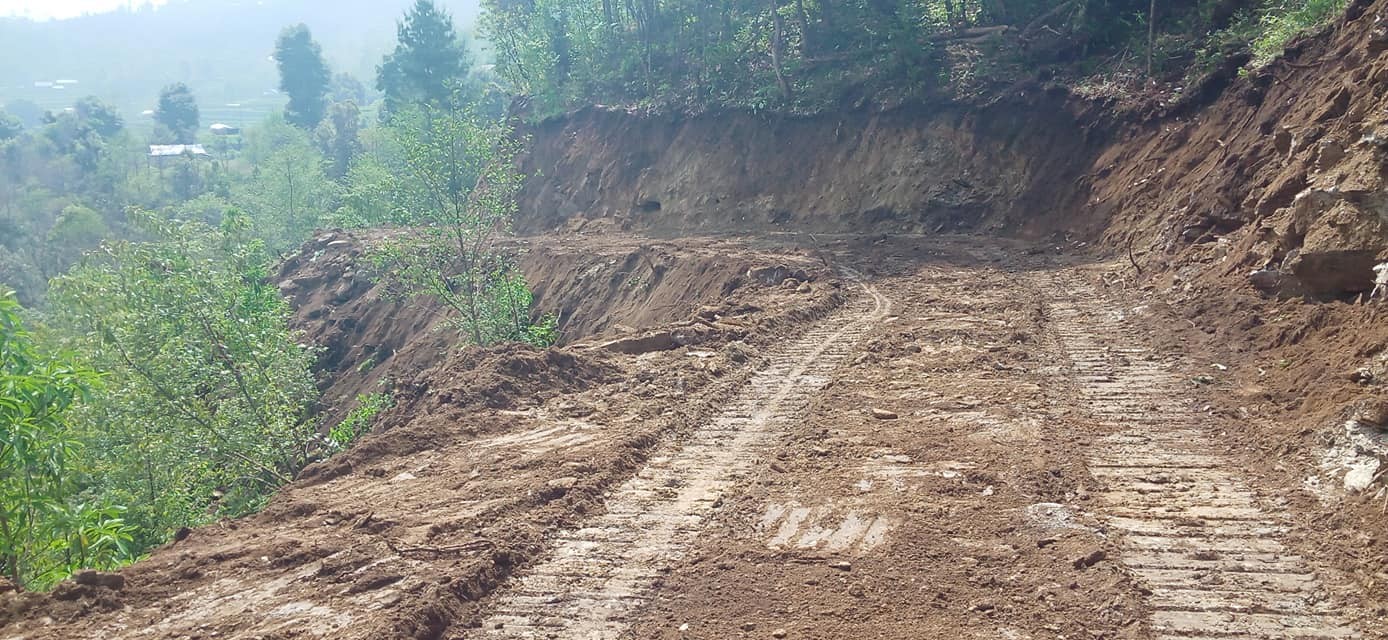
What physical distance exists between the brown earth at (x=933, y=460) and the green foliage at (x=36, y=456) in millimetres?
1206

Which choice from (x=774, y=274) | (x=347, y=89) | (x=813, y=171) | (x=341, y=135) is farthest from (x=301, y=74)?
(x=774, y=274)

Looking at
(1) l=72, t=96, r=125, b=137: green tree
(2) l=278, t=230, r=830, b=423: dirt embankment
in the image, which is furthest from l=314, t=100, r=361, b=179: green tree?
(2) l=278, t=230, r=830, b=423: dirt embankment

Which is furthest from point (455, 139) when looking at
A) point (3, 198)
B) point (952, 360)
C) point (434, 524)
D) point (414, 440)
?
point (3, 198)

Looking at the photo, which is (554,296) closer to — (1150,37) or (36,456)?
(1150,37)

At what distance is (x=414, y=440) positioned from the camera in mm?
8164

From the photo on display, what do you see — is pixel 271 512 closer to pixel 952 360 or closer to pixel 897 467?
pixel 897 467

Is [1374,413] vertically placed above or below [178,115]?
below

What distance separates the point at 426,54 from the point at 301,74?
3188 centimetres

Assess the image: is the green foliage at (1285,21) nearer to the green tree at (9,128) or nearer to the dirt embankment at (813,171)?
the dirt embankment at (813,171)

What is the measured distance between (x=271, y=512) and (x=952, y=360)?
270 inches

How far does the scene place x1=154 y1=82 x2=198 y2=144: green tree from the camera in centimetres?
8894

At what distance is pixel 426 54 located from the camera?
161ft

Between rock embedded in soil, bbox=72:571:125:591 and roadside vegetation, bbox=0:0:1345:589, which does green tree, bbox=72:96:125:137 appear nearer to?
roadside vegetation, bbox=0:0:1345:589

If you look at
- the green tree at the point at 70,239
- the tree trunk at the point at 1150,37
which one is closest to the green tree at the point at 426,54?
the green tree at the point at 70,239
